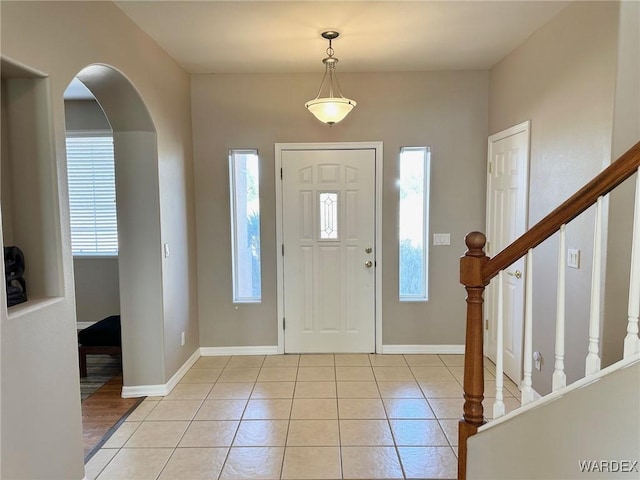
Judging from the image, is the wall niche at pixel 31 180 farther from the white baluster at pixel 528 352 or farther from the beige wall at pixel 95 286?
the beige wall at pixel 95 286

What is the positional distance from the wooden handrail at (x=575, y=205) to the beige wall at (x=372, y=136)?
7.33 feet

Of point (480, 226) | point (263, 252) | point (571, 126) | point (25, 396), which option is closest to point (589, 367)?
point (571, 126)

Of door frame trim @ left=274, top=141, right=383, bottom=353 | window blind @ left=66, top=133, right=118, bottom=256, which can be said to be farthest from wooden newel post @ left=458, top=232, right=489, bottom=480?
window blind @ left=66, top=133, right=118, bottom=256

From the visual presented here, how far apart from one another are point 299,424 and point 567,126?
8.62 feet

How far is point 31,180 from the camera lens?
6.09 ft

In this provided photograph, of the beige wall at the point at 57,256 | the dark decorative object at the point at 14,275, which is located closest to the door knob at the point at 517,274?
the beige wall at the point at 57,256

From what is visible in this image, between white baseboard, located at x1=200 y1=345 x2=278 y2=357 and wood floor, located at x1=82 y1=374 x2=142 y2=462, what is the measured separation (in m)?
0.86

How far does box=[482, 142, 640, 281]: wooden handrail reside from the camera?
1379mm

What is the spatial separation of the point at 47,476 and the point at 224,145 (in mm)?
2905

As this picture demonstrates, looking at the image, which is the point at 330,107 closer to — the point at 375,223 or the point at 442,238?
the point at 375,223

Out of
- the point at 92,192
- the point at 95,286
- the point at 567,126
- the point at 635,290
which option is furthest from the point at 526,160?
the point at 95,286

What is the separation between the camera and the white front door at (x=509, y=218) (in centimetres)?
315

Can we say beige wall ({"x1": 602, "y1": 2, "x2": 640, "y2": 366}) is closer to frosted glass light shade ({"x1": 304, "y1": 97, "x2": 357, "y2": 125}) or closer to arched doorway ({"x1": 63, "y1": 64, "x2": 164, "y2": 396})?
frosted glass light shade ({"x1": 304, "y1": 97, "x2": 357, "y2": 125})

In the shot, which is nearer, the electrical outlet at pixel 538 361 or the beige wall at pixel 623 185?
the beige wall at pixel 623 185
